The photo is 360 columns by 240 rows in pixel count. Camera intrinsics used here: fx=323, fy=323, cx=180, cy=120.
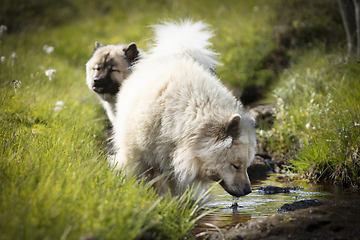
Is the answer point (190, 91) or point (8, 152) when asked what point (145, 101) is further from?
point (8, 152)

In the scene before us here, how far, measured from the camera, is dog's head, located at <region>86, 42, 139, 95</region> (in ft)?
17.9

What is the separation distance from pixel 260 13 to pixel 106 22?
7825mm

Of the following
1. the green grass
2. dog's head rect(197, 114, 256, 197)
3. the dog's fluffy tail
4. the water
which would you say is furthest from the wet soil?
the dog's fluffy tail

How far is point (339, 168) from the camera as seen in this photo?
4348 millimetres

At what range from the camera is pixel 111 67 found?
5.54m

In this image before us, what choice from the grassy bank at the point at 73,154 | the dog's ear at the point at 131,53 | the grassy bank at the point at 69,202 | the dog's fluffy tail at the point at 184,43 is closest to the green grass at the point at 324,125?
the dog's fluffy tail at the point at 184,43

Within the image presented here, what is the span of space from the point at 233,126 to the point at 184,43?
191cm

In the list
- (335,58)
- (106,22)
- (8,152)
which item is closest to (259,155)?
(335,58)

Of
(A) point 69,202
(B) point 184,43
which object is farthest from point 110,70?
(A) point 69,202

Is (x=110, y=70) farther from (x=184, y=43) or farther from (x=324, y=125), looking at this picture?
(x=324, y=125)

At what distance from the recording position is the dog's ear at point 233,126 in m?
3.10

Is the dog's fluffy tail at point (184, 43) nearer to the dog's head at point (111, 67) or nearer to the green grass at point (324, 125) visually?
the dog's head at point (111, 67)

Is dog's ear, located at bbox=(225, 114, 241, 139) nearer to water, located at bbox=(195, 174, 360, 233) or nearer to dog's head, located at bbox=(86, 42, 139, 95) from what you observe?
water, located at bbox=(195, 174, 360, 233)

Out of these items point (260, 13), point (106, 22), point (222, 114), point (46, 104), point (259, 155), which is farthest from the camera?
point (106, 22)
